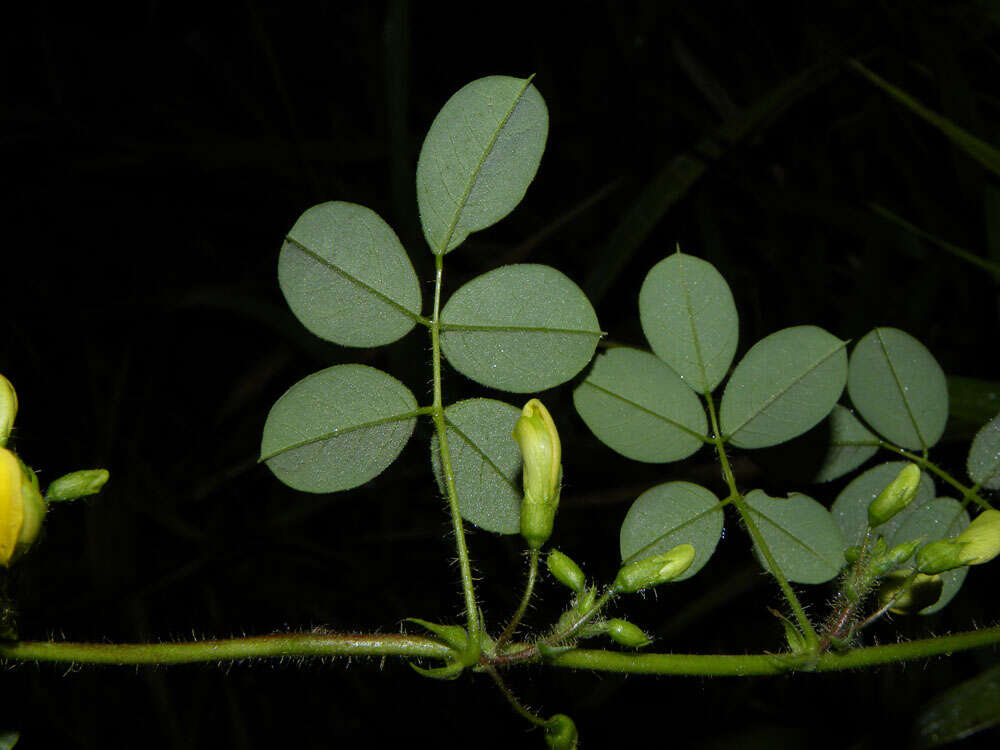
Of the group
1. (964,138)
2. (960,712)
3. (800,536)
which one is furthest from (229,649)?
(964,138)

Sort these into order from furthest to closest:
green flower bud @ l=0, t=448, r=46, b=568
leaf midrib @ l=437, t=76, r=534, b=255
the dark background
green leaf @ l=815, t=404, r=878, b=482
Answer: the dark background, green leaf @ l=815, t=404, r=878, b=482, leaf midrib @ l=437, t=76, r=534, b=255, green flower bud @ l=0, t=448, r=46, b=568

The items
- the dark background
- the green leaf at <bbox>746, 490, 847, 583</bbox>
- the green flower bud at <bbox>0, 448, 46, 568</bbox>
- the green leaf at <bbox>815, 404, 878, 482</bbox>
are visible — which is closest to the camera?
the green flower bud at <bbox>0, 448, 46, 568</bbox>

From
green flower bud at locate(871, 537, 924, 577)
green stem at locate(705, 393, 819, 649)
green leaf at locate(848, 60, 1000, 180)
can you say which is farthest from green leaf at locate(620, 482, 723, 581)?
green leaf at locate(848, 60, 1000, 180)

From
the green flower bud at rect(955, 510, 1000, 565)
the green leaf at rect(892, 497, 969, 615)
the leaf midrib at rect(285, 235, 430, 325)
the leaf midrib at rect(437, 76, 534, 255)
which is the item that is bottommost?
the green leaf at rect(892, 497, 969, 615)

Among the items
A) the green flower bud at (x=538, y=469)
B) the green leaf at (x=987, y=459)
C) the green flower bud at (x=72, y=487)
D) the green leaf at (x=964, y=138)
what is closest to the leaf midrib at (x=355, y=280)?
the green flower bud at (x=538, y=469)

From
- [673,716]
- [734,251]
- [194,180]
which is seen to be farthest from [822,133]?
[194,180]

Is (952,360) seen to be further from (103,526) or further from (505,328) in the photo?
(103,526)

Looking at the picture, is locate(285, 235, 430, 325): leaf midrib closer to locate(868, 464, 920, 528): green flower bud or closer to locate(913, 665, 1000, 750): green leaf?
locate(868, 464, 920, 528): green flower bud
